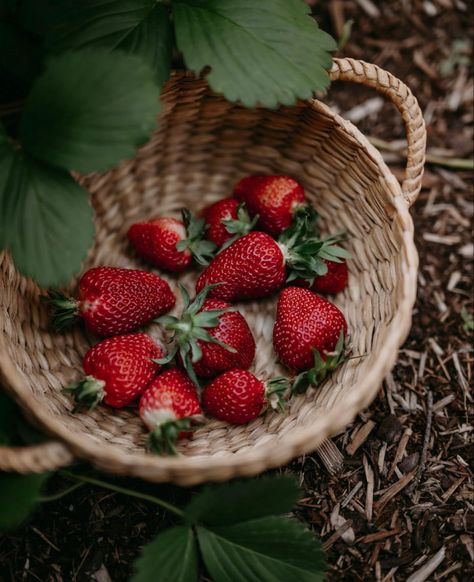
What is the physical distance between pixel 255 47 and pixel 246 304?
1.74 feet

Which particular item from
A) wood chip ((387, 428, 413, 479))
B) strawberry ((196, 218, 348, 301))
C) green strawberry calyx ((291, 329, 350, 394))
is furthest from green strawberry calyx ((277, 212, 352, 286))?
wood chip ((387, 428, 413, 479))

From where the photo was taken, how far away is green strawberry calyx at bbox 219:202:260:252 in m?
1.35

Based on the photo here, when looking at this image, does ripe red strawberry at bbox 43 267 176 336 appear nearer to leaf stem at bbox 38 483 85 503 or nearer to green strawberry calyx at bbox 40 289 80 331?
green strawberry calyx at bbox 40 289 80 331

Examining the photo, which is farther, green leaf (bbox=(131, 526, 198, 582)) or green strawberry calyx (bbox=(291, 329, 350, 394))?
green strawberry calyx (bbox=(291, 329, 350, 394))

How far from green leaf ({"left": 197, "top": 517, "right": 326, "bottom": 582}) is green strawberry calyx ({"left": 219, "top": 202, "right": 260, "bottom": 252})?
1.79ft

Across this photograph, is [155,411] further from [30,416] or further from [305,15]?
[305,15]

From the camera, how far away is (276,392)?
121 cm

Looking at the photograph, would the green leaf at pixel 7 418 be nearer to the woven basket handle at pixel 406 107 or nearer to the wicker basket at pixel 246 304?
the wicker basket at pixel 246 304

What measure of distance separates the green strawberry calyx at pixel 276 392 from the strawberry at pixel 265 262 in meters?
0.20

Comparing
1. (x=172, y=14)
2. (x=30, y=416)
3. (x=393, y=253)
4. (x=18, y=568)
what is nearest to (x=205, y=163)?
(x=172, y=14)

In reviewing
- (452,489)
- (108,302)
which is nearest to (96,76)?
(108,302)

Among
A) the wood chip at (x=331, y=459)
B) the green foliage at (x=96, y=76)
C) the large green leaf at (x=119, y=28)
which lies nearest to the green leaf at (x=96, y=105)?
→ the green foliage at (x=96, y=76)

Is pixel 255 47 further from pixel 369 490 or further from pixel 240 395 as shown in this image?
pixel 369 490

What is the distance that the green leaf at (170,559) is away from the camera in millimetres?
1023
